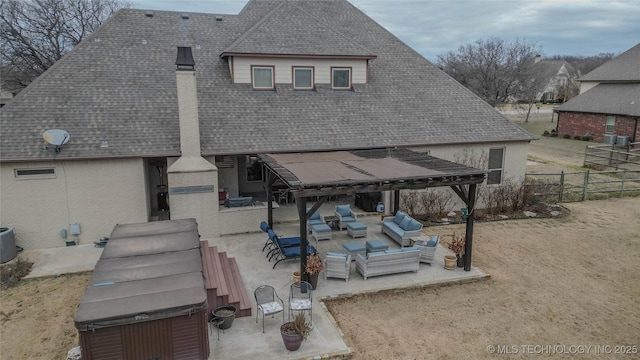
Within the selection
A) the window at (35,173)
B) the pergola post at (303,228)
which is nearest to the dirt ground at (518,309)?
the pergola post at (303,228)

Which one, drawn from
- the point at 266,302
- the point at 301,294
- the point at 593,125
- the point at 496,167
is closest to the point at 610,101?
the point at 593,125

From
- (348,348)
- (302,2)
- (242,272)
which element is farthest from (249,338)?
(302,2)

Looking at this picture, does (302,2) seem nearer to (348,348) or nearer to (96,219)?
(96,219)

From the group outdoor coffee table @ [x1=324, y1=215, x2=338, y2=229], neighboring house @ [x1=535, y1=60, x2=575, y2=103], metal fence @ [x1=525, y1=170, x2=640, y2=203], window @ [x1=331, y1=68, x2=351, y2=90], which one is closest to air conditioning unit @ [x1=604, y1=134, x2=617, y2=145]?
metal fence @ [x1=525, y1=170, x2=640, y2=203]

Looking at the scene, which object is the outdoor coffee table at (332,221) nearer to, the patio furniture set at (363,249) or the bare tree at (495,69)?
the patio furniture set at (363,249)

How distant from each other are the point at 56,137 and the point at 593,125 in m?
39.8

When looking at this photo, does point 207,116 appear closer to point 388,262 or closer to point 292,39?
point 292,39

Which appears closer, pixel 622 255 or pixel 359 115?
pixel 622 255

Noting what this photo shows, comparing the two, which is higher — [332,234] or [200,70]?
[200,70]

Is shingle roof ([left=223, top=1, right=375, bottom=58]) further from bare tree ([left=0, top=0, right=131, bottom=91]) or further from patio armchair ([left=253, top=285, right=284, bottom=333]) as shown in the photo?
bare tree ([left=0, top=0, right=131, bottom=91])

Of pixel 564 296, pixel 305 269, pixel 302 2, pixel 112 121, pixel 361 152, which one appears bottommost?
pixel 564 296

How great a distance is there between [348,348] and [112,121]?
1164 cm

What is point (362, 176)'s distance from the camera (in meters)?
11.4

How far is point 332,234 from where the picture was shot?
15.3 m
